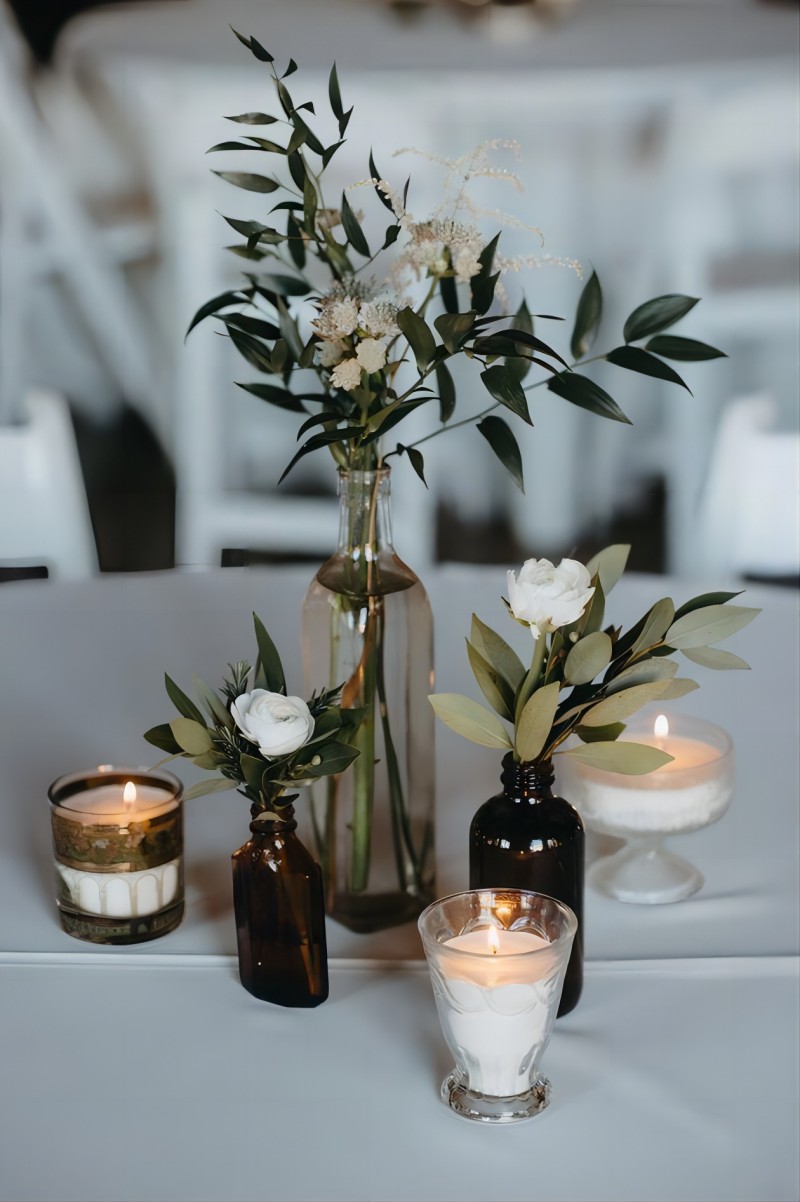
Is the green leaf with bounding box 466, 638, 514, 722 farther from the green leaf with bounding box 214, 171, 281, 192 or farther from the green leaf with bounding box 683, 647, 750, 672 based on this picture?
the green leaf with bounding box 214, 171, 281, 192

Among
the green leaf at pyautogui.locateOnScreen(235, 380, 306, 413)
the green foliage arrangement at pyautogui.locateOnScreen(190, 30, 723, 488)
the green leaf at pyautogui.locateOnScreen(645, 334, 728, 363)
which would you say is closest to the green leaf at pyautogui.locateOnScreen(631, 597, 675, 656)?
the green foliage arrangement at pyautogui.locateOnScreen(190, 30, 723, 488)

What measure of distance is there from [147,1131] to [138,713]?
2.08 feet

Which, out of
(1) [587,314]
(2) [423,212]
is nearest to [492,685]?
(1) [587,314]

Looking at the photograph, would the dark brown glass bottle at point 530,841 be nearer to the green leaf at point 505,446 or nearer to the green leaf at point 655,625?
the green leaf at point 655,625

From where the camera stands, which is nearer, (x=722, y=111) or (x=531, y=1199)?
(x=531, y=1199)

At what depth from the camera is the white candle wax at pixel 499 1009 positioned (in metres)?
0.71

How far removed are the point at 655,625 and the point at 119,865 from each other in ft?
1.29

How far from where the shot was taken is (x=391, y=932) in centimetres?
94

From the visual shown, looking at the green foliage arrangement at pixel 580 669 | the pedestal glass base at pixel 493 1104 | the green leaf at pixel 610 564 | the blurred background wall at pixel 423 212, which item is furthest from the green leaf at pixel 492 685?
the blurred background wall at pixel 423 212

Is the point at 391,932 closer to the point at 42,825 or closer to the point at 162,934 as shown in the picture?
the point at 162,934

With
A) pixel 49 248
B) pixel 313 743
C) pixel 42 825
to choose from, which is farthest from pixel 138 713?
pixel 49 248

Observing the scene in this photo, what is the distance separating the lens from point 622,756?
31.6 inches

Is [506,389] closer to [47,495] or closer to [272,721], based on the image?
[272,721]

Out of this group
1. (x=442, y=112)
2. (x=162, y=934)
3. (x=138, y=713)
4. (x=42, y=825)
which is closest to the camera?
(x=162, y=934)
